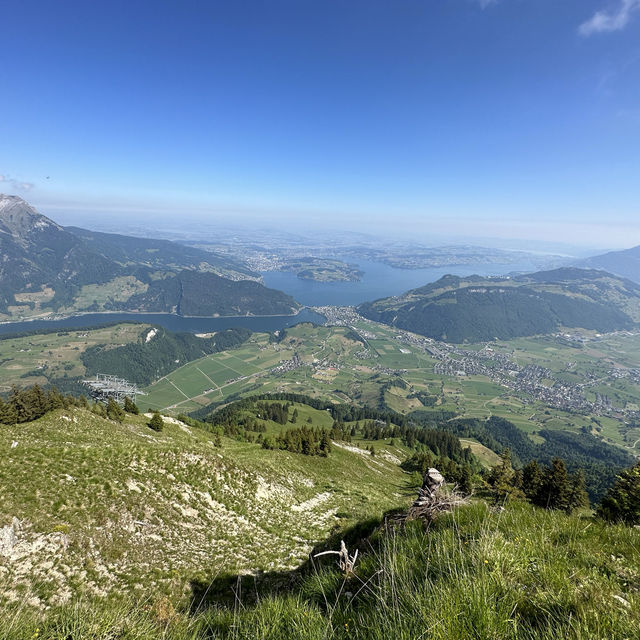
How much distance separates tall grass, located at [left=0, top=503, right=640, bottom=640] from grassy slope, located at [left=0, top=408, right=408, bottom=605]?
21.4ft

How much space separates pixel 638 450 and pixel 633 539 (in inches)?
9030

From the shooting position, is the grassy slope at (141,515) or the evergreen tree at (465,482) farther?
the grassy slope at (141,515)

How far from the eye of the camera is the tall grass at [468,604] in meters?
2.59

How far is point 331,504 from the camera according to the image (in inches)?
867

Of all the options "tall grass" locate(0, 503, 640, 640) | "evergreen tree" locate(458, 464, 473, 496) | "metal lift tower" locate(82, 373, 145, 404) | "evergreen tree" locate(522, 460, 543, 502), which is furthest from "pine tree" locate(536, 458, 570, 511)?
"metal lift tower" locate(82, 373, 145, 404)

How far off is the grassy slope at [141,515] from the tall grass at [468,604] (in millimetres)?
6515

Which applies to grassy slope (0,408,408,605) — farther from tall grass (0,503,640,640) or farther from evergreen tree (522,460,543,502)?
evergreen tree (522,460,543,502)

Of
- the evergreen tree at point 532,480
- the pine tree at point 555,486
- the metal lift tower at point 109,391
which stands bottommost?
the metal lift tower at point 109,391

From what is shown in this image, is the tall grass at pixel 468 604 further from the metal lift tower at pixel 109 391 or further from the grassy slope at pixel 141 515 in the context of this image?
the metal lift tower at pixel 109 391

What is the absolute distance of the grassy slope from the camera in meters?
11.2

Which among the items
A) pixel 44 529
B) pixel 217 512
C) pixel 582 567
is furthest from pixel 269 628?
pixel 217 512

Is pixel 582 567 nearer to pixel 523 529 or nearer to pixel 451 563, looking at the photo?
pixel 523 529

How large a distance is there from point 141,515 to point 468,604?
1690cm

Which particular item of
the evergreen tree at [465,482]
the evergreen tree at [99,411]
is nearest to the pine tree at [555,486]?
the evergreen tree at [465,482]
